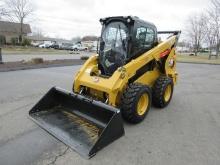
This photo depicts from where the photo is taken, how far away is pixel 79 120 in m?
4.35

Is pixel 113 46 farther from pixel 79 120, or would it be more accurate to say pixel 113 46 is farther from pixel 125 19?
pixel 79 120

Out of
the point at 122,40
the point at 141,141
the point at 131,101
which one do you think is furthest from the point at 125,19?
the point at 141,141

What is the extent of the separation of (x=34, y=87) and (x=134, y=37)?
15.2 ft

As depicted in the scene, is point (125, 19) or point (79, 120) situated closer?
point (79, 120)

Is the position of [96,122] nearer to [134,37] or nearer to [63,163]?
[63,163]

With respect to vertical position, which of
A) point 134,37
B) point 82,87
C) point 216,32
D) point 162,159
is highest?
point 216,32

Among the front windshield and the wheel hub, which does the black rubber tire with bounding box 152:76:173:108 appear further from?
the front windshield

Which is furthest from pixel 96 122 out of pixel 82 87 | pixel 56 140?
pixel 82 87

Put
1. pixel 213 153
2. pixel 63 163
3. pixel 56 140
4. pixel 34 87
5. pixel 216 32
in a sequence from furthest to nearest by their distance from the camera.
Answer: pixel 216 32, pixel 34 87, pixel 56 140, pixel 213 153, pixel 63 163

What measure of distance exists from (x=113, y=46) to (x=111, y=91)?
1.35m

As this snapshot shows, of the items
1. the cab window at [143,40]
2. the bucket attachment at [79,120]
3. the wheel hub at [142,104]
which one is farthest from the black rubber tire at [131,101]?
the cab window at [143,40]

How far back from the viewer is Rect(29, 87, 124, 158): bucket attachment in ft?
11.3

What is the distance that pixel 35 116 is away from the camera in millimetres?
4562

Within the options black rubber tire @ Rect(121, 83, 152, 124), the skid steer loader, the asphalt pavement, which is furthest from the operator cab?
the asphalt pavement
